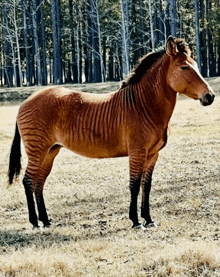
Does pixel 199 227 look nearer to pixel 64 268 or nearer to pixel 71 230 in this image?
pixel 71 230

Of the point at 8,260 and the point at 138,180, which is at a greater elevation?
the point at 138,180

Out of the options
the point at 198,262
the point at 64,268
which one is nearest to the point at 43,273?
the point at 64,268

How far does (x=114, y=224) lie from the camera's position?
546 centimetres

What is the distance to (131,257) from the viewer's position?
13.7 feet

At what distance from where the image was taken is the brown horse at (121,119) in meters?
5.03

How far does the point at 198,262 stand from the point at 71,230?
6.39 feet

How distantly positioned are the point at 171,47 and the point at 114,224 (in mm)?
2425

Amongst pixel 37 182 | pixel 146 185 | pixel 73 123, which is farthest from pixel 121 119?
pixel 37 182

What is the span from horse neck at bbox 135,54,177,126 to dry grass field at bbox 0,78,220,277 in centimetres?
144

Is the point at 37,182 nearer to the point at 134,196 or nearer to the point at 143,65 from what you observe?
the point at 134,196

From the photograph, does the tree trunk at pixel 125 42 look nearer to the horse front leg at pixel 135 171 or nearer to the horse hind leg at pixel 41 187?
the horse hind leg at pixel 41 187

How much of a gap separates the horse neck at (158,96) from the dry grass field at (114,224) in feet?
4.72

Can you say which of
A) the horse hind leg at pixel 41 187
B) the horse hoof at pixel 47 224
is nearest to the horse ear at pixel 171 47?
the horse hind leg at pixel 41 187

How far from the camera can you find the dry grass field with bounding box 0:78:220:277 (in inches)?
→ 154
